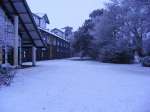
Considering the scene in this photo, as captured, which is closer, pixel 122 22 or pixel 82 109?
pixel 82 109

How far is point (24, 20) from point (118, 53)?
15952 mm

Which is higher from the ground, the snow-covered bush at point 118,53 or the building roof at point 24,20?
the building roof at point 24,20

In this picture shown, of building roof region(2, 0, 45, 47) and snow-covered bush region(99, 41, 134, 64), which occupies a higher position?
building roof region(2, 0, 45, 47)

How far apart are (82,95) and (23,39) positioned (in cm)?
1701

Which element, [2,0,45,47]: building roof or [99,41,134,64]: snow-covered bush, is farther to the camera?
[99,41,134,64]: snow-covered bush

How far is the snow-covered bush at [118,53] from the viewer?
31.0m

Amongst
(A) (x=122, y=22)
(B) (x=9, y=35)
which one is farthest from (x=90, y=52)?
(B) (x=9, y=35)

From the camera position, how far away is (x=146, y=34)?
27.3 metres

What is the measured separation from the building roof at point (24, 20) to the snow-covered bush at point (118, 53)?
10452 millimetres

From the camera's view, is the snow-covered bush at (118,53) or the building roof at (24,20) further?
the snow-covered bush at (118,53)

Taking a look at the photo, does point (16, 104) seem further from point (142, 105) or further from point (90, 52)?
point (90, 52)

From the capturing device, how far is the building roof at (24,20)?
18938 mm

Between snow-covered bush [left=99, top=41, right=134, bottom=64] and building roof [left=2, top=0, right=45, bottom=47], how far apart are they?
1045 cm

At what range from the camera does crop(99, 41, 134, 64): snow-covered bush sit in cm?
3098
